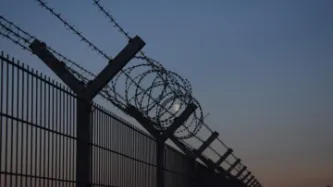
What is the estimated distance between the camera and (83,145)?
8859 millimetres

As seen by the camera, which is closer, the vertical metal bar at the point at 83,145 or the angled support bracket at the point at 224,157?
the vertical metal bar at the point at 83,145

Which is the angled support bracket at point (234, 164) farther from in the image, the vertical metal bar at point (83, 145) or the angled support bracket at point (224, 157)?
the vertical metal bar at point (83, 145)

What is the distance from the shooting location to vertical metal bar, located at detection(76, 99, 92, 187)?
875 centimetres

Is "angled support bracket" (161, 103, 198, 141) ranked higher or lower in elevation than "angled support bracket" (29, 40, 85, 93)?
higher

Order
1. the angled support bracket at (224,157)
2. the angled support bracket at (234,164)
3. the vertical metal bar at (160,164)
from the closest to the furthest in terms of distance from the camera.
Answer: the vertical metal bar at (160,164)
the angled support bracket at (224,157)
the angled support bracket at (234,164)

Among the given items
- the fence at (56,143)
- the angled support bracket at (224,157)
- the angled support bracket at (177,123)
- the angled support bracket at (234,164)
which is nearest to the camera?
the fence at (56,143)

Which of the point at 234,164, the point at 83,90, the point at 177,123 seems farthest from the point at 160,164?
the point at 234,164

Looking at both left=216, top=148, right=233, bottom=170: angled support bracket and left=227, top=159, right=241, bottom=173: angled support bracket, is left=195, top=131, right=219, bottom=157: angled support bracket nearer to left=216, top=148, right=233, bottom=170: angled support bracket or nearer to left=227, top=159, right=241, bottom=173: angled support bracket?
left=216, top=148, right=233, bottom=170: angled support bracket

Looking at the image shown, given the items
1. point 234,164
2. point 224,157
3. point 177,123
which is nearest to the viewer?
point 177,123

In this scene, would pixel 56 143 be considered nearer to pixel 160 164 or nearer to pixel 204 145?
pixel 160 164

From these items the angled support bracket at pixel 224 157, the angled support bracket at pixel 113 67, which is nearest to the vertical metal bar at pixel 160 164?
the angled support bracket at pixel 113 67

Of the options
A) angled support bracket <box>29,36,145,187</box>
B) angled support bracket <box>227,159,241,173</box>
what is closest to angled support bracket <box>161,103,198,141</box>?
angled support bracket <box>29,36,145,187</box>

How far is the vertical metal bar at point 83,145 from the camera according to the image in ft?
28.7

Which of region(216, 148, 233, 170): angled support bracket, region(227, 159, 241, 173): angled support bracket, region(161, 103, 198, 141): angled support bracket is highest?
region(227, 159, 241, 173): angled support bracket
